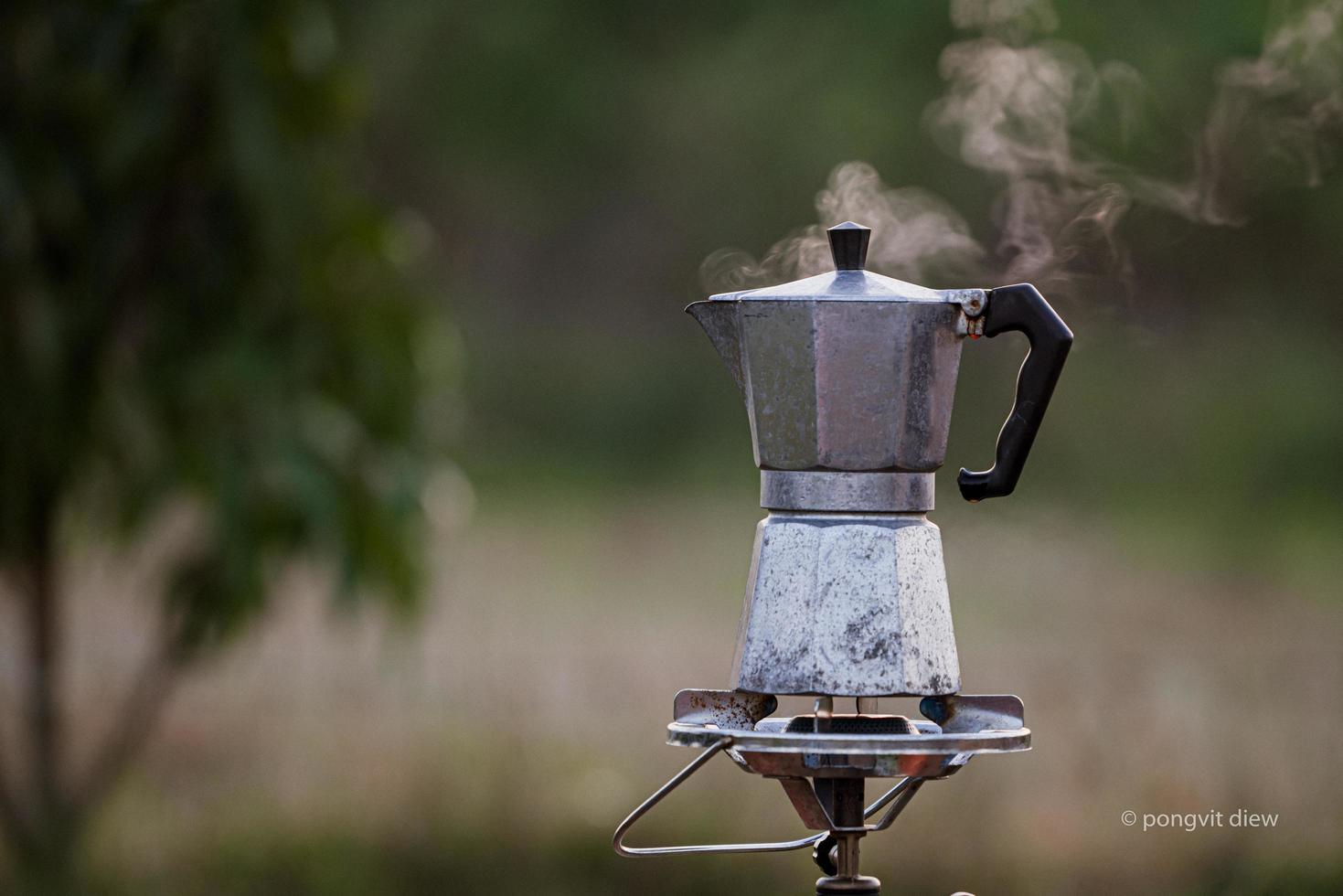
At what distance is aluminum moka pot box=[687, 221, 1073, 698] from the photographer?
5.68 ft

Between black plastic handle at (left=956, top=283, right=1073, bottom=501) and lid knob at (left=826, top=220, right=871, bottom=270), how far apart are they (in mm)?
163

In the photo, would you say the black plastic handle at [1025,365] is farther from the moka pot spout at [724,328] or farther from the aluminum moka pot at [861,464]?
the moka pot spout at [724,328]

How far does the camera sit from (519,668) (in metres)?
7.32

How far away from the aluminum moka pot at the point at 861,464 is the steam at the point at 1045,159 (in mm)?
406

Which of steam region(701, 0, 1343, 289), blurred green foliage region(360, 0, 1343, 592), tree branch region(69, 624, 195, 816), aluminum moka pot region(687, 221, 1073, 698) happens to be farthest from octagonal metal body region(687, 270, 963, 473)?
tree branch region(69, 624, 195, 816)

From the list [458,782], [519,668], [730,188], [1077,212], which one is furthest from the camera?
[730,188]

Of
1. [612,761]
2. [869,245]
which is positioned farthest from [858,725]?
[612,761]

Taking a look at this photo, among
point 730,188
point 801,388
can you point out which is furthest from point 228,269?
point 730,188

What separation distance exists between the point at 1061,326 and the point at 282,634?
22.5 ft

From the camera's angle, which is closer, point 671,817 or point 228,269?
point 228,269

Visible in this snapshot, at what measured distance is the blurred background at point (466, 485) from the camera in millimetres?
4551

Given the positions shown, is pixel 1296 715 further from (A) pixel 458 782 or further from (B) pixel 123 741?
(B) pixel 123 741

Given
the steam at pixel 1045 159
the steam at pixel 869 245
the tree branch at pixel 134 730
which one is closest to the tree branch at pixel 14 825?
the tree branch at pixel 134 730

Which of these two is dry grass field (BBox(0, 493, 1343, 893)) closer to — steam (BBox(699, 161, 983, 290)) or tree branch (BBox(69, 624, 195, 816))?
tree branch (BBox(69, 624, 195, 816))
